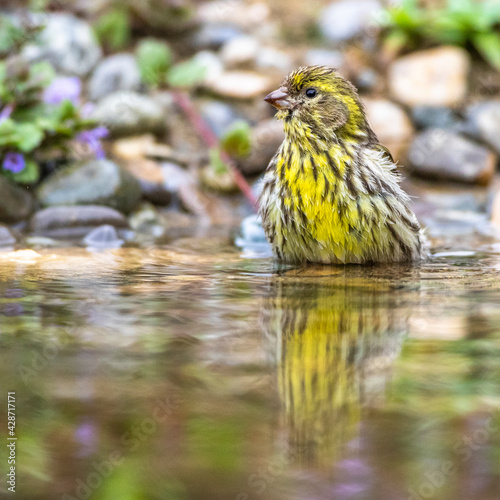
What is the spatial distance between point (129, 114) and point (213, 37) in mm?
2225

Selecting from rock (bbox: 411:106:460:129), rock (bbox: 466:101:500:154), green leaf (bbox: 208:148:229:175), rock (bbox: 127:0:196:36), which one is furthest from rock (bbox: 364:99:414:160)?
rock (bbox: 127:0:196:36)

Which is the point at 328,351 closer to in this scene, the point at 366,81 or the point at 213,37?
the point at 366,81

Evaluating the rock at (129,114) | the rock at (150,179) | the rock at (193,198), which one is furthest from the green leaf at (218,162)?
the rock at (129,114)

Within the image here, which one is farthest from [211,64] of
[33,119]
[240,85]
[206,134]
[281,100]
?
[281,100]

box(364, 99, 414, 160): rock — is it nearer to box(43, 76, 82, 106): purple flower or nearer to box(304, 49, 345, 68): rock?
box(304, 49, 345, 68): rock

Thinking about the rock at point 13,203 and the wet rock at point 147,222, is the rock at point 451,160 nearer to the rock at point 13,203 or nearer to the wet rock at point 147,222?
the wet rock at point 147,222

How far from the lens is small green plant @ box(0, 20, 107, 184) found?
545 cm

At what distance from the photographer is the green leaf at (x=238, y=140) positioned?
6335 millimetres

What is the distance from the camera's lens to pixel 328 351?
214 cm

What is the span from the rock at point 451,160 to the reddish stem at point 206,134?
177 centimetres

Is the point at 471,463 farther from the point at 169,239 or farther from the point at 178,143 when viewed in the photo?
the point at 178,143

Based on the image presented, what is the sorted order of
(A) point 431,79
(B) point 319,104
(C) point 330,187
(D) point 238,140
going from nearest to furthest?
(C) point 330,187 < (B) point 319,104 < (D) point 238,140 < (A) point 431,79

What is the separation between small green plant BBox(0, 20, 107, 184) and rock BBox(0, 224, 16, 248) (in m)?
0.79

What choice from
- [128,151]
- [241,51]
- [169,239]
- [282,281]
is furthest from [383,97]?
[282,281]
